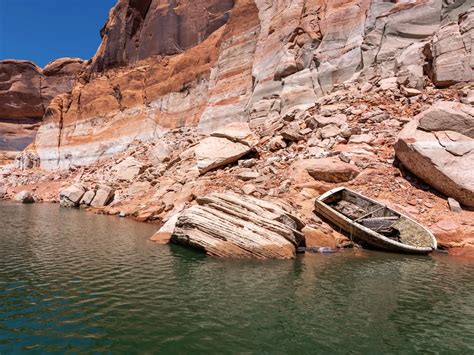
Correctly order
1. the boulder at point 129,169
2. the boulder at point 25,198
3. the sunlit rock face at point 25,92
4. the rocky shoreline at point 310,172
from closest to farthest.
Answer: the rocky shoreline at point 310,172, the boulder at point 129,169, the boulder at point 25,198, the sunlit rock face at point 25,92

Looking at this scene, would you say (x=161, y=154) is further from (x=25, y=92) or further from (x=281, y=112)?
(x=25, y=92)

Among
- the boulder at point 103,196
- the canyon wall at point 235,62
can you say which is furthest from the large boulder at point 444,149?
the boulder at point 103,196

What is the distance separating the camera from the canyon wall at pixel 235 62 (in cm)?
2809

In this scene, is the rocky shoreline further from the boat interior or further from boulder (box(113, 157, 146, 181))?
the boat interior

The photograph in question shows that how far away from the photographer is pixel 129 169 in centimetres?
4278

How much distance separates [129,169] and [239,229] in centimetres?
3068

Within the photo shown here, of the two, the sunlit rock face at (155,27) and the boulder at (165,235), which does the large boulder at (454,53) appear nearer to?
the boulder at (165,235)

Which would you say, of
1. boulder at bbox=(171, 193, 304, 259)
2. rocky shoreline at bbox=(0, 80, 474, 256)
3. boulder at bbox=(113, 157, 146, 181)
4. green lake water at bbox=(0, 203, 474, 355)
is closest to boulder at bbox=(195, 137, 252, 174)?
rocky shoreline at bbox=(0, 80, 474, 256)

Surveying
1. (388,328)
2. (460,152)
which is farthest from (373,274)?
(460,152)

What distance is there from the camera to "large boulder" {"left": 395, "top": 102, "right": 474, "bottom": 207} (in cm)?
1741

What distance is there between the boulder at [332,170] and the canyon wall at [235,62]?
10.3 metres

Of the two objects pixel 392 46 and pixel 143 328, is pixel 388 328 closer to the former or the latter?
pixel 143 328

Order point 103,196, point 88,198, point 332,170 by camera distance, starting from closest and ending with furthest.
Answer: point 332,170
point 103,196
point 88,198

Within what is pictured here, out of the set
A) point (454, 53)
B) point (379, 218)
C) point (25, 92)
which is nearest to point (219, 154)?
point (379, 218)
